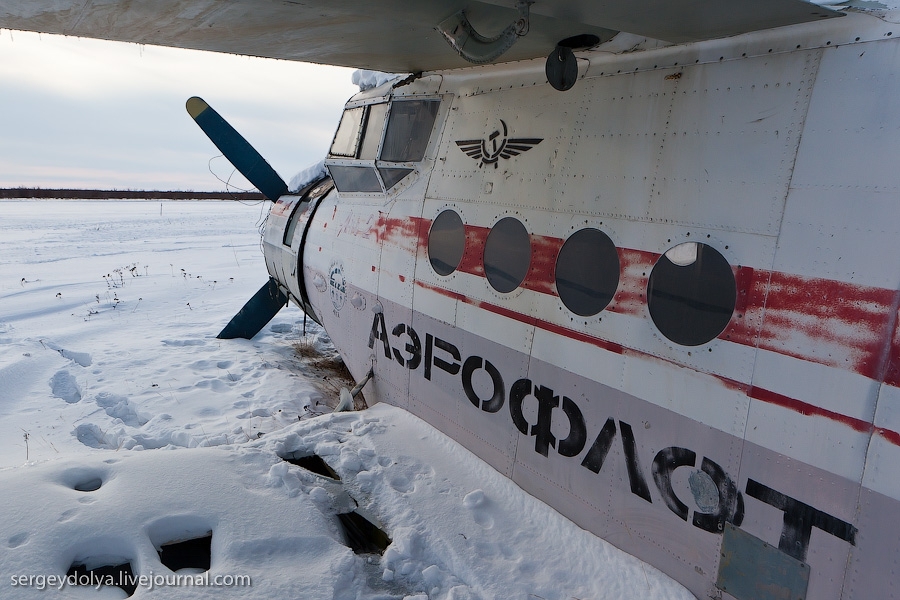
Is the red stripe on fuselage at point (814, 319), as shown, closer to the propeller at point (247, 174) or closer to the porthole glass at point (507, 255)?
the porthole glass at point (507, 255)

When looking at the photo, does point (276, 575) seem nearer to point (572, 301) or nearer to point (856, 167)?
point (572, 301)

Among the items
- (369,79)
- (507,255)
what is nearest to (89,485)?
(507,255)

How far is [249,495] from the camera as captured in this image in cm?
363

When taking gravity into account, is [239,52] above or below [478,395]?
above

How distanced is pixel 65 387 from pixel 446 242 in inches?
212

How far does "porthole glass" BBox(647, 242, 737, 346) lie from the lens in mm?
2783

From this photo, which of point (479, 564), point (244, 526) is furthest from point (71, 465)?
point (479, 564)

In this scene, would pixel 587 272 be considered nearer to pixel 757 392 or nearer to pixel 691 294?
pixel 691 294

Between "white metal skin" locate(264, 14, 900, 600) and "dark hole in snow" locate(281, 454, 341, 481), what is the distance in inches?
39.6

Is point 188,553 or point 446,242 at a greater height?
point 446,242

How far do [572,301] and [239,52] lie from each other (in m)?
3.07

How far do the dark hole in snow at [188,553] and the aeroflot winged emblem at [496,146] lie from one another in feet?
10.4

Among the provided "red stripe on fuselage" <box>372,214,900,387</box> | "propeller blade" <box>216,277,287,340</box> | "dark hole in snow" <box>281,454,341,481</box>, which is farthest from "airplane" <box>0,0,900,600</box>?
"propeller blade" <box>216,277,287,340</box>

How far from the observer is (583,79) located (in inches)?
143
